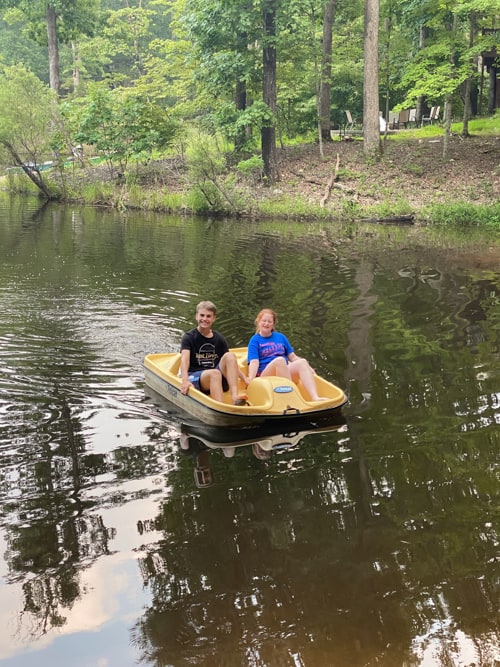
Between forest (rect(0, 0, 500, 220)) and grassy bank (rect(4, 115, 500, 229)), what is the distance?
0.15m

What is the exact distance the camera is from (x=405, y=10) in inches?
883

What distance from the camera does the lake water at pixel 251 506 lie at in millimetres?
Result: 3117

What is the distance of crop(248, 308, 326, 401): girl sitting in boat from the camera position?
6.19 metres

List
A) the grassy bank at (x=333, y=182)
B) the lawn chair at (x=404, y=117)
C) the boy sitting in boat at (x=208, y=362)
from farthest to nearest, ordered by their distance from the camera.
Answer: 1. the lawn chair at (x=404, y=117)
2. the grassy bank at (x=333, y=182)
3. the boy sitting in boat at (x=208, y=362)

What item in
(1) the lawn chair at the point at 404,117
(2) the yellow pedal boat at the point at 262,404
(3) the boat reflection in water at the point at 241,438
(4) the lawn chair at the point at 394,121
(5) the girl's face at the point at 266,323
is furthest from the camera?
(4) the lawn chair at the point at 394,121

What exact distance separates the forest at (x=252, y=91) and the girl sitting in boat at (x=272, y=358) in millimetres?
16563

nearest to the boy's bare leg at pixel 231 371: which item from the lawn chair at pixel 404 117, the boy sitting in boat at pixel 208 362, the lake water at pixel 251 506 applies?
the boy sitting in boat at pixel 208 362

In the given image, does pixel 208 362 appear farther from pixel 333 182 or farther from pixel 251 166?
pixel 251 166

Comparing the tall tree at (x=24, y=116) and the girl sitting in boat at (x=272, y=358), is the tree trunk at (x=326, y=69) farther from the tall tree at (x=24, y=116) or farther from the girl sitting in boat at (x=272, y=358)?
the girl sitting in boat at (x=272, y=358)

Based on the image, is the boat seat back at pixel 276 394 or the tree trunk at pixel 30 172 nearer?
the boat seat back at pixel 276 394

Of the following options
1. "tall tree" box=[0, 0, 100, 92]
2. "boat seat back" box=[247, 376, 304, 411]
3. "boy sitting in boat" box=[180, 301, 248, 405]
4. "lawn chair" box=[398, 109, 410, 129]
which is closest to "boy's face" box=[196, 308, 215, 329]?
"boy sitting in boat" box=[180, 301, 248, 405]

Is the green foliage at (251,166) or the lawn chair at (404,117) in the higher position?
the lawn chair at (404,117)

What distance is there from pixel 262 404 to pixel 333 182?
18.6 m

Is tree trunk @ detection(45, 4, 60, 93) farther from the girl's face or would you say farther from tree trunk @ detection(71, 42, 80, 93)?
the girl's face
